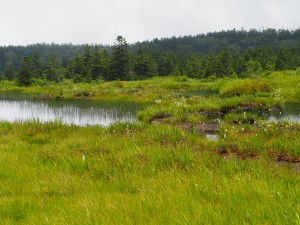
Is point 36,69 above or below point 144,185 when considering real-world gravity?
above

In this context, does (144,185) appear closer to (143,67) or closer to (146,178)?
(146,178)

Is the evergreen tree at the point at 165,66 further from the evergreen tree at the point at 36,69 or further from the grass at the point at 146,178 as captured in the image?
the grass at the point at 146,178

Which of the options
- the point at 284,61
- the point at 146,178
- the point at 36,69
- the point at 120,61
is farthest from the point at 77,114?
the point at 284,61

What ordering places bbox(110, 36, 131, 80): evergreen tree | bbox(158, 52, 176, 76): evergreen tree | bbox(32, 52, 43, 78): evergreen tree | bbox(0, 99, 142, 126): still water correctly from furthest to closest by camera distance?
bbox(158, 52, 176, 76): evergreen tree, bbox(32, 52, 43, 78): evergreen tree, bbox(110, 36, 131, 80): evergreen tree, bbox(0, 99, 142, 126): still water

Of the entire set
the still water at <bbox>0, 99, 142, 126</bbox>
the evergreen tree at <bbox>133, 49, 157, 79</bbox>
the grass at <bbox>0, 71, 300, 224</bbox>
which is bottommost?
the still water at <bbox>0, 99, 142, 126</bbox>

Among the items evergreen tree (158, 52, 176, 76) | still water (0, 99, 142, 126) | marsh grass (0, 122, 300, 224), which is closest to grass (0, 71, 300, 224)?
marsh grass (0, 122, 300, 224)

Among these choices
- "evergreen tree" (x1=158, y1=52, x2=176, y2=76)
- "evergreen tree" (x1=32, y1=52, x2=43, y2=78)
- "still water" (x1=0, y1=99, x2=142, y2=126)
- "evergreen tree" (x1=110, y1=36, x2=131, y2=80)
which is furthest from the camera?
→ "evergreen tree" (x1=158, y1=52, x2=176, y2=76)

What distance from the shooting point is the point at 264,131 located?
470 inches

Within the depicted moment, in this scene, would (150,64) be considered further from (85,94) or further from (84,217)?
(84,217)

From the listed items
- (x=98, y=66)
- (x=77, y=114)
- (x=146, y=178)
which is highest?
Result: (x=98, y=66)

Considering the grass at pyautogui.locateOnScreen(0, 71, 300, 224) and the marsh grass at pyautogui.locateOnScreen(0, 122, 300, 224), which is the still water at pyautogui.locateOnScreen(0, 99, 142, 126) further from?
the marsh grass at pyautogui.locateOnScreen(0, 122, 300, 224)

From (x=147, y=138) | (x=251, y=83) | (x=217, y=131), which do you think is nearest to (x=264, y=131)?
(x=217, y=131)

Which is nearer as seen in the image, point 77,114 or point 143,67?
point 77,114

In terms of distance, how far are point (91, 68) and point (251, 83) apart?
45769mm
